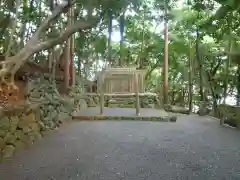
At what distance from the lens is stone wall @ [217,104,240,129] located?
762 cm

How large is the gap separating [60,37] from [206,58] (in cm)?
1104

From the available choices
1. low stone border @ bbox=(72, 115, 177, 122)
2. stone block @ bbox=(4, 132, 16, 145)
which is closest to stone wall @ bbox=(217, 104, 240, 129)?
low stone border @ bbox=(72, 115, 177, 122)

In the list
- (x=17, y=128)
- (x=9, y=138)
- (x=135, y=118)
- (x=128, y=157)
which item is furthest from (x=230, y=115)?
(x=9, y=138)

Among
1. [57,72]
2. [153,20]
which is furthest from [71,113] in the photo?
[153,20]

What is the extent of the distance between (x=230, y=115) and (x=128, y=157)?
483 cm

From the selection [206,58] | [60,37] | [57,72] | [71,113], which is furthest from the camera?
[206,58]

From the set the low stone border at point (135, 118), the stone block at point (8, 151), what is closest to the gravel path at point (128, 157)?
the stone block at point (8, 151)

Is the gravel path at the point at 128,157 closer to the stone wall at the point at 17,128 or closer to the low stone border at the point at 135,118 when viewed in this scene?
the stone wall at the point at 17,128

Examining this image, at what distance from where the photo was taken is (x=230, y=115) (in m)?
8.02

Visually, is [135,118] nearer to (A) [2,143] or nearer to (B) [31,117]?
(B) [31,117]

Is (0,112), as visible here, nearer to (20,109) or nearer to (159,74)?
(20,109)

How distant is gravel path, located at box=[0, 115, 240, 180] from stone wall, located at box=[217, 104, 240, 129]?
137 centimetres

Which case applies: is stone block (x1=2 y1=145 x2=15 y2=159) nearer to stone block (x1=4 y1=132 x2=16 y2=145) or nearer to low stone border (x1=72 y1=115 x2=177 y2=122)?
stone block (x1=4 y1=132 x2=16 y2=145)

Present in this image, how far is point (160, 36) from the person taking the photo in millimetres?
15508
